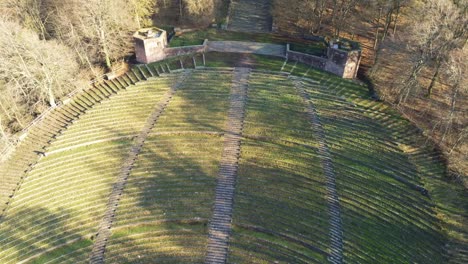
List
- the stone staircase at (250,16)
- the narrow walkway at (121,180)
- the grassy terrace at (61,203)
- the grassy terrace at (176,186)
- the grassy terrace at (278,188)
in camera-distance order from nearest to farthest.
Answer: the grassy terrace at (278,188)
the grassy terrace at (176,186)
the narrow walkway at (121,180)
the grassy terrace at (61,203)
the stone staircase at (250,16)

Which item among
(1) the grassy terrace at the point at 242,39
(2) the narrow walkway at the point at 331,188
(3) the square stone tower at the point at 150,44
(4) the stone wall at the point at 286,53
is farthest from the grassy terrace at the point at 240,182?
(1) the grassy terrace at the point at 242,39

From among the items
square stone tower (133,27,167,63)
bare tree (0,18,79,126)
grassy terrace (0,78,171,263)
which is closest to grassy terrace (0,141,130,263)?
grassy terrace (0,78,171,263)

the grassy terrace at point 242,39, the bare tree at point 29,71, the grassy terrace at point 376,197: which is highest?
the grassy terrace at point 242,39

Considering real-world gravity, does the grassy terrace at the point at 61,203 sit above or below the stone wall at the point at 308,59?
below

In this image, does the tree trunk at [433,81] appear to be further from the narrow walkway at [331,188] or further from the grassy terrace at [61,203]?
the grassy terrace at [61,203]

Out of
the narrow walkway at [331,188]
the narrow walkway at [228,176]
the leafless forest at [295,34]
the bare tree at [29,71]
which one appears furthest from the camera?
the bare tree at [29,71]

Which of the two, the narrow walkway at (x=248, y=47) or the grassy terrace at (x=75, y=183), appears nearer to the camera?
the grassy terrace at (x=75, y=183)

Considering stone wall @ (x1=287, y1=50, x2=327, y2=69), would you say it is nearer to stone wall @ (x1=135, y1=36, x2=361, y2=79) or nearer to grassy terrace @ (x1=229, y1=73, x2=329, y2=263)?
stone wall @ (x1=135, y1=36, x2=361, y2=79)

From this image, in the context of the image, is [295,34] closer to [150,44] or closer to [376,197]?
[150,44]

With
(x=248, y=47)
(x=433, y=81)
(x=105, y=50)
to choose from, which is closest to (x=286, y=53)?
(x=248, y=47)
